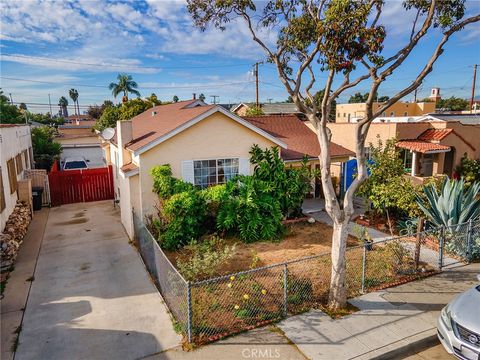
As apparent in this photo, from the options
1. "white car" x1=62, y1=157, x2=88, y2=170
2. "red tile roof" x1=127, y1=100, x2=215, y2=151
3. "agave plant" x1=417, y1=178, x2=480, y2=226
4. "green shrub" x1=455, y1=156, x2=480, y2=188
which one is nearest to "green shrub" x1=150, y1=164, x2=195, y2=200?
"red tile roof" x1=127, y1=100, x2=215, y2=151

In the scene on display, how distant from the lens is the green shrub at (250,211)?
1177cm

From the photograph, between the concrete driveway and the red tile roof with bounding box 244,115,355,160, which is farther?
the red tile roof with bounding box 244,115,355,160

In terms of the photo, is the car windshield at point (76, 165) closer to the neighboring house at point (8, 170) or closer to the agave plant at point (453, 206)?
the neighboring house at point (8, 170)

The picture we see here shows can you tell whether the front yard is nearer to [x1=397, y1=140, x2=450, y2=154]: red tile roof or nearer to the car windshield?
[x1=397, y1=140, x2=450, y2=154]: red tile roof

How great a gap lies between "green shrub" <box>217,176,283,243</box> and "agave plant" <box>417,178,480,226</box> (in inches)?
198

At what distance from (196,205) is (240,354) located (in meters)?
5.72

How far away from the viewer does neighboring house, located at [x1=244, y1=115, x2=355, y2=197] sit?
1683 centimetres

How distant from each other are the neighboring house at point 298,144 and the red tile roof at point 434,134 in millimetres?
4047

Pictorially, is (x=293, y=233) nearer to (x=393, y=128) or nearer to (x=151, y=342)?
(x=151, y=342)

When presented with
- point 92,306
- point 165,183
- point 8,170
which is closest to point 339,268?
point 92,306

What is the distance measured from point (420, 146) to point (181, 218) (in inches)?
499

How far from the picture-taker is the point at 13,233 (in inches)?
472

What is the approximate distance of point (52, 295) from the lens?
Result: 29.0ft

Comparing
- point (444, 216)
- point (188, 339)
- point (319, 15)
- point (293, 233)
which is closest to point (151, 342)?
point (188, 339)
